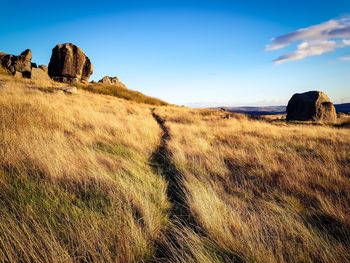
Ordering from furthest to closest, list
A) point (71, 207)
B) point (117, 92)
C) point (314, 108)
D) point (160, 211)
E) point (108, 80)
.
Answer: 1. point (108, 80)
2. point (117, 92)
3. point (314, 108)
4. point (160, 211)
5. point (71, 207)

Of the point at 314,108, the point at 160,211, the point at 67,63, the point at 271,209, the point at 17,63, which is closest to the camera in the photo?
the point at 160,211

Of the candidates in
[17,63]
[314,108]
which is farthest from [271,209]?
[17,63]

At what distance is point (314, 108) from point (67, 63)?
28436 millimetres

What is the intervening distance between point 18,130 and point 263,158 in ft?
19.6

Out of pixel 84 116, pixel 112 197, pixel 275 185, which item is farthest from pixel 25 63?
pixel 275 185

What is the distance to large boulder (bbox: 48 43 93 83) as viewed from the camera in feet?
69.9

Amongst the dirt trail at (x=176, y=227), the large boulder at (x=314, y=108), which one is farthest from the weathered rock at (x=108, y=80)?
the dirt trail at (x=176, y=227)

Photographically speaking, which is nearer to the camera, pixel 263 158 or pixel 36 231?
pixel 36 231

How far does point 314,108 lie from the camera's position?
46.7 ft

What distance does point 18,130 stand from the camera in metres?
3.68

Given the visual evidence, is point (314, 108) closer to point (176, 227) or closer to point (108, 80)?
point (176, 227)

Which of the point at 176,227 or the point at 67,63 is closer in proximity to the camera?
the point at 176,227

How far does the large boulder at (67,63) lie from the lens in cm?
2130

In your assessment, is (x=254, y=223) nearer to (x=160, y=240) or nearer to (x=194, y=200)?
(x=194, y=200)
